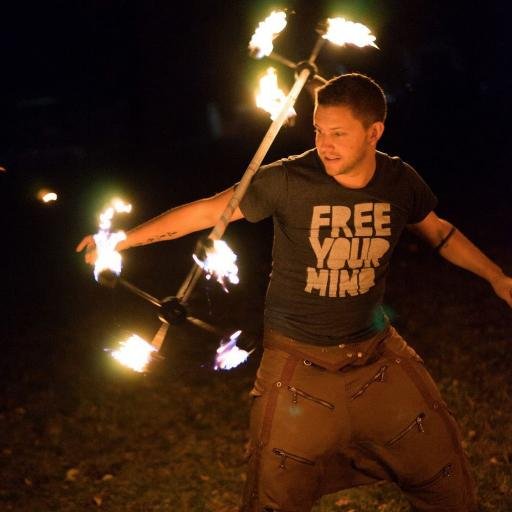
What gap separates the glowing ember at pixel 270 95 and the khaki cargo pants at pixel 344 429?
124 cm

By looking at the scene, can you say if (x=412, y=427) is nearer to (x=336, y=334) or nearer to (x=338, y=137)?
(x=336, y=334)

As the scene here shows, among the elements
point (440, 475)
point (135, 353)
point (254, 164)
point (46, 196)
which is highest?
point (254, 164)

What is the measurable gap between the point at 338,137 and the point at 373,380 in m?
1.26

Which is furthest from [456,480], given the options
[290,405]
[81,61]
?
[81,61]

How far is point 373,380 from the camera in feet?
11.2

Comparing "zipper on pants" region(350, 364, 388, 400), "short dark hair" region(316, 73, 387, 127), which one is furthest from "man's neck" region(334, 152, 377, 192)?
"zipper on pants" region(350, 364, 388, 400)

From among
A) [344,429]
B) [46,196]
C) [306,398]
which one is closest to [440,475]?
[344,429]

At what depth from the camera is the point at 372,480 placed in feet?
11.8

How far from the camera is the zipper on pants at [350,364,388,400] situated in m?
3.36

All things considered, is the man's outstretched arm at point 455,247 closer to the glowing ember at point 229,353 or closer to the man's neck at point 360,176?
the man's neck at point 360,176

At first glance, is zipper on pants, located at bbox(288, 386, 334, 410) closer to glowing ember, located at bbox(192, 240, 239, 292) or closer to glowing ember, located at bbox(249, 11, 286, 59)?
glowing ember, located at bbox(192, 240, 239, 292)

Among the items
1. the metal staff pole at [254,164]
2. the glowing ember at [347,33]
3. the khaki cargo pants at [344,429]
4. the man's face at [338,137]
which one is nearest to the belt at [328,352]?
the khaki cargo pants at [344,429]

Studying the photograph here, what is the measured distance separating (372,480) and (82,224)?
10912mm

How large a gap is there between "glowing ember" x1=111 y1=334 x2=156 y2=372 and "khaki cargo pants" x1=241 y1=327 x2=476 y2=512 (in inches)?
23.4
